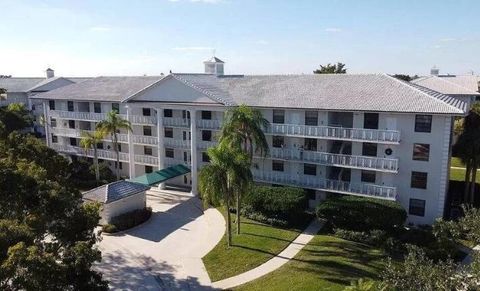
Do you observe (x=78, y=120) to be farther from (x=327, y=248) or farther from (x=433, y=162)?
(x=433, y=162)

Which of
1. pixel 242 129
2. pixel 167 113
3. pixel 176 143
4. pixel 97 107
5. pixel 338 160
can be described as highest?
pixel 97 107

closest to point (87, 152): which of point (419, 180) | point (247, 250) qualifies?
point (247, 250)

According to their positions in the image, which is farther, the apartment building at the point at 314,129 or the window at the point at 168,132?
the window at the point at 168,132

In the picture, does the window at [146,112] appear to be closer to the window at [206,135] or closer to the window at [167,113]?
the window at [167,113]

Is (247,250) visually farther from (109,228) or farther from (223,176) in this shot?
(109,228)

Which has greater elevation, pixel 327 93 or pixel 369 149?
pixel 327 93

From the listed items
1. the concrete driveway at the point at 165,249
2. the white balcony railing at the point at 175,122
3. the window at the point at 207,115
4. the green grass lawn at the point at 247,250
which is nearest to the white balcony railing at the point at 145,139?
the white balcony railing at the point at 175,122

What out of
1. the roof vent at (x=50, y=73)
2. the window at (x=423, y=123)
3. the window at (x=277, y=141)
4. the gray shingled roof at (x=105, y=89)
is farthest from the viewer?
the roof vent at (x=50, y=73)
